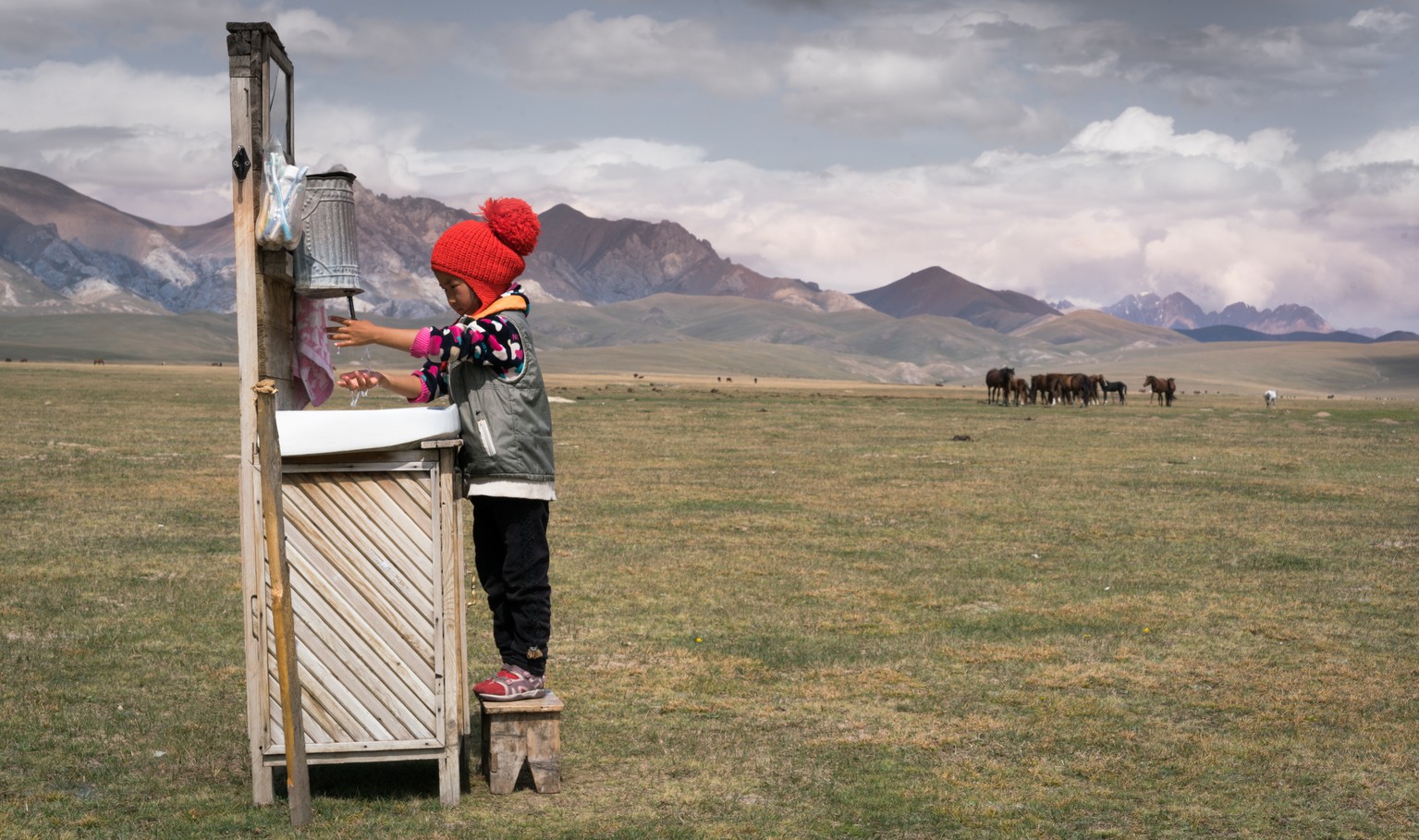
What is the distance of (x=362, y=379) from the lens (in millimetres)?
5285

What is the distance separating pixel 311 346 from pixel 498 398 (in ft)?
2.86

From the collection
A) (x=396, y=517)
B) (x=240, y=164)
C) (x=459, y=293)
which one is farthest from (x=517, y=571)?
(x=240, y=164)

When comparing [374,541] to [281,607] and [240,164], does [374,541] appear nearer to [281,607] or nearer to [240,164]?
[281,607]

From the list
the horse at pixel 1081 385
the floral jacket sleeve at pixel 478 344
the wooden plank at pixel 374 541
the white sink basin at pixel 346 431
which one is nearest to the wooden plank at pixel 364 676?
the wooden plank at pixel 374 541

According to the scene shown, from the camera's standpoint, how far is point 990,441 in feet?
96.7

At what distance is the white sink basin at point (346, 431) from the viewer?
Result: 515cm

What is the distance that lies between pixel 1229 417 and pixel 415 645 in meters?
47.9

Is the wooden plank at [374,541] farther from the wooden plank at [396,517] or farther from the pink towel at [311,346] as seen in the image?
the pink towel at [311,346]

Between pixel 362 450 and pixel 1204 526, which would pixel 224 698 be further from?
pixel 1204 526

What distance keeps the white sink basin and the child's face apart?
0.65 meters

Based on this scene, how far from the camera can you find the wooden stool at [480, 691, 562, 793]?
5.56 meters

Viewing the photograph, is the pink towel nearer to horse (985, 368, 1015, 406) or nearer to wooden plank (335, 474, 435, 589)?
wooden plank (335, 474, 435, 589)

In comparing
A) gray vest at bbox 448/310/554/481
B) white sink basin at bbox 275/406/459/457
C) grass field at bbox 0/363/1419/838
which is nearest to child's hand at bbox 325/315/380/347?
white sink basin at bbox 275/406/459/457

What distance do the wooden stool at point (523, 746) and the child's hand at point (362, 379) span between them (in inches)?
56.2
